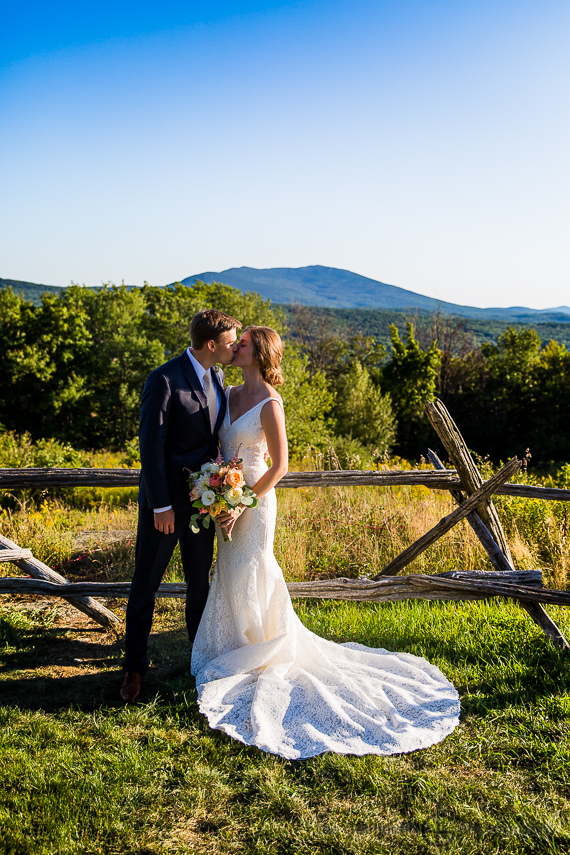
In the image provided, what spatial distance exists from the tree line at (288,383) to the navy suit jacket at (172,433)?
67.5 ft

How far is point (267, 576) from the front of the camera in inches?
152

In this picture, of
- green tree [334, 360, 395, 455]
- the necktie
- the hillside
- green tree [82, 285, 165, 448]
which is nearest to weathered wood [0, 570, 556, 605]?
the necktie

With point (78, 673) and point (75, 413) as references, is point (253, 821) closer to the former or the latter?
point (78, 673)

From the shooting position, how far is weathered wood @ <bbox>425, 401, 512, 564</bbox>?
4.55 meters

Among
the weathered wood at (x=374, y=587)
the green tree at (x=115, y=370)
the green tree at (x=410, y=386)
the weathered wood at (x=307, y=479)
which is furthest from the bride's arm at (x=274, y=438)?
the green tree at (x=410, y=386)

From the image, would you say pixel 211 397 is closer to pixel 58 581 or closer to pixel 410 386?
pixel 58 581

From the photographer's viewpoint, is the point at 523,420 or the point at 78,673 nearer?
the point at 78,673

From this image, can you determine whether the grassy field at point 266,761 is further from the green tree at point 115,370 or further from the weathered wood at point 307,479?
the green tree at point 115,370

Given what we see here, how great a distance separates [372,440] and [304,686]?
29968 mm

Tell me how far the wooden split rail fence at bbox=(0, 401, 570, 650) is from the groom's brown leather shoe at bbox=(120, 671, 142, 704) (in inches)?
32.3

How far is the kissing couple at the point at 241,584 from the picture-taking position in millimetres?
3404

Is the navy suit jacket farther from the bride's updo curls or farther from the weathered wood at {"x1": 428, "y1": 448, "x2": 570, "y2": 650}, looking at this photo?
the weathered wood at {"x1": 428, "y1": 448, "x2": 570, "y2": 650}

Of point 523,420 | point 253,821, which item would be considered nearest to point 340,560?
point 253,821

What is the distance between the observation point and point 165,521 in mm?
3625
